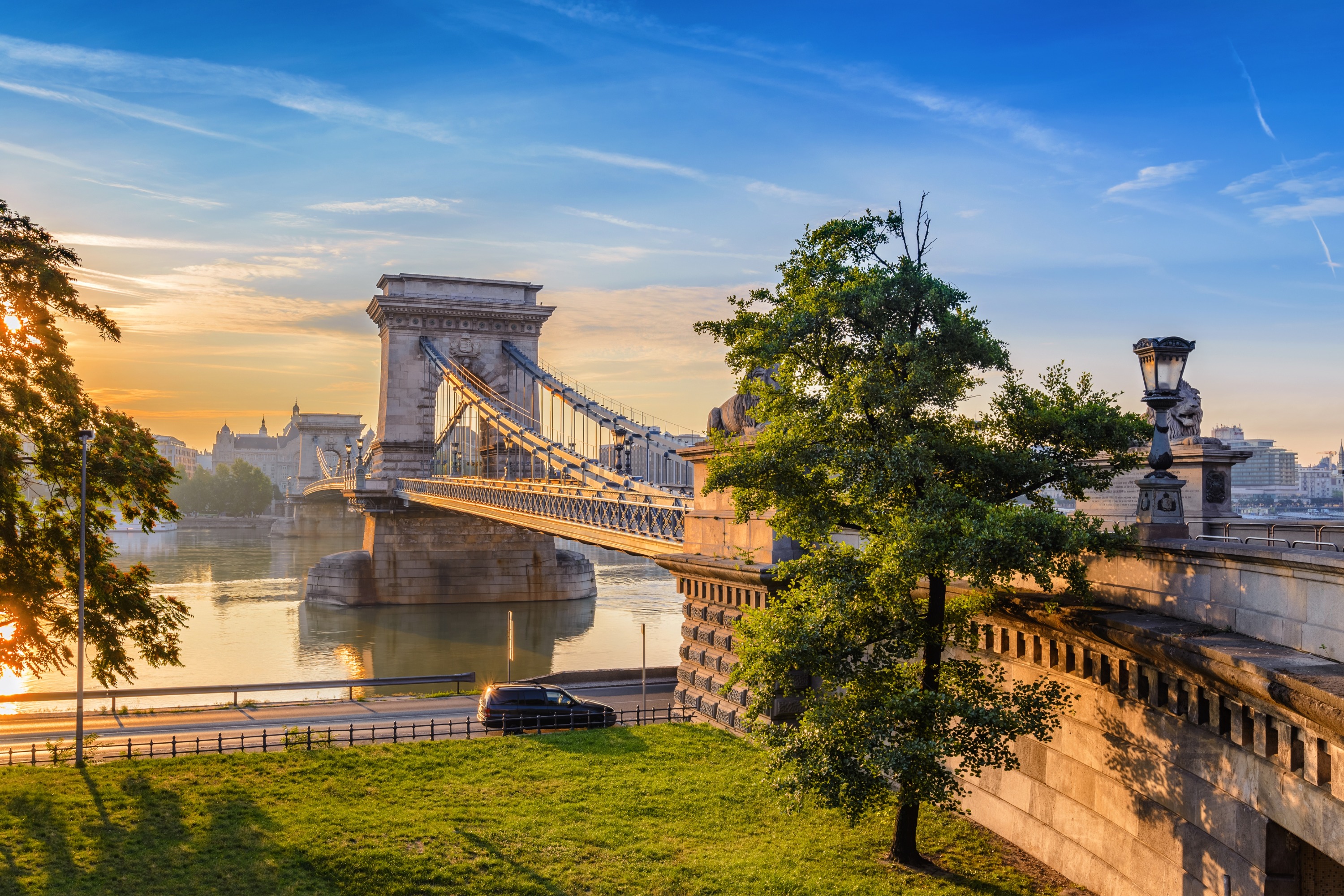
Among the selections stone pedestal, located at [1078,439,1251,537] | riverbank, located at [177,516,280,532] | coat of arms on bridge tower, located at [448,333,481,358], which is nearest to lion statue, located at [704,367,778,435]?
stone pedestal, located at [1078,439,1251,537]

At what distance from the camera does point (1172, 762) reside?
36.5 ft

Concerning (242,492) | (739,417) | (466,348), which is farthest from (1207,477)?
(242,492)

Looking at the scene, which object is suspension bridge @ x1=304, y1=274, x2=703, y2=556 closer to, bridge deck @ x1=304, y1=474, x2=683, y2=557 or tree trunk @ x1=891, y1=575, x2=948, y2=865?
bridge deck @ x1=304, y1=474, x2=683, y2=557

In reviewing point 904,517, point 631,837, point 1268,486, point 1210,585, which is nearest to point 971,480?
point 904,517

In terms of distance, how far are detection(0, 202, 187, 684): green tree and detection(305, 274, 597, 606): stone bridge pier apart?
4132 cm

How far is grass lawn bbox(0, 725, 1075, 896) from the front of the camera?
12609 mm

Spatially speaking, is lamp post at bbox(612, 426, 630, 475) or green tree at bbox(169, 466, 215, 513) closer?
lamp post at bbox(612, 426, 630, 475)

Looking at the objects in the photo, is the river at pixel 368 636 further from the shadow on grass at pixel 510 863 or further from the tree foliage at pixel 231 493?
the tree foliage at pixel 231 493

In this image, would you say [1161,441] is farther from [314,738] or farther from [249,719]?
[249,719]

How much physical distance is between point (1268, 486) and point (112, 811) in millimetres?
27293

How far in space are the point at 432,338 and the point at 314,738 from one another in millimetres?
54288

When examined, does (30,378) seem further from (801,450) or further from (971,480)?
(971,480)

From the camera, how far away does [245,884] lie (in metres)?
12.3

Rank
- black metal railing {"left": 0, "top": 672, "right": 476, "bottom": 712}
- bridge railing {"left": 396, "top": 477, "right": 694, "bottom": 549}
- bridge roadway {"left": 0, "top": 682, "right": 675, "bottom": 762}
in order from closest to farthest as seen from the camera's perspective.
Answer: bridge roadway {"left": 0, "top": 682, "right": 675, "bottom": 762}
black metal railing {"left": 0, "top": 672, "right": 476, "bottom": 712}
bridge railing {"left": 396, "top": 477, "right": 694, "bottom": 549}
